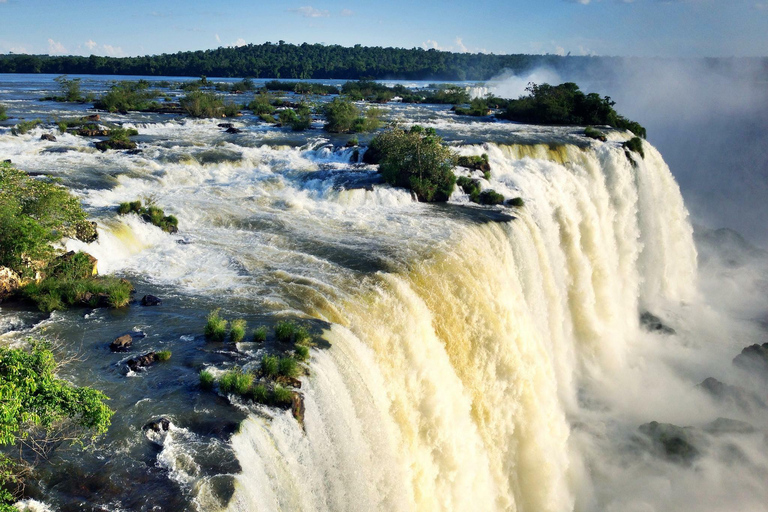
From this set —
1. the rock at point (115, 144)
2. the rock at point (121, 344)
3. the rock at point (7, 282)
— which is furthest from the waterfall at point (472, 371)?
the rock at point (115, 144)

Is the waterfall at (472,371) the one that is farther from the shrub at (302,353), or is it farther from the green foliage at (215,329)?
the green foliage at (215,329)

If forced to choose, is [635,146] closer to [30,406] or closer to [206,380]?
[206,380]

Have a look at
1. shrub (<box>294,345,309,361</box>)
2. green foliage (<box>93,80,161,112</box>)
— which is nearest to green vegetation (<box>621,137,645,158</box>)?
shrub (<box>294,345,309,361</box>)

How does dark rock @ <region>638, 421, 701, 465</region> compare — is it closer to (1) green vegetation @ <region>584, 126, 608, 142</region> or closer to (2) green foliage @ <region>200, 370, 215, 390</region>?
(2) green foliage @ <region>200, 370, 215, 390</region>

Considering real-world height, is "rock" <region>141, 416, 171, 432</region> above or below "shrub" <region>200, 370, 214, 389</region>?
below

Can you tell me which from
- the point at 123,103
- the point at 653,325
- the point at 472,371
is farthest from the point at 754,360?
the point at 123,103

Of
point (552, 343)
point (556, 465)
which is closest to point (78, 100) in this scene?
point (552, 343)
